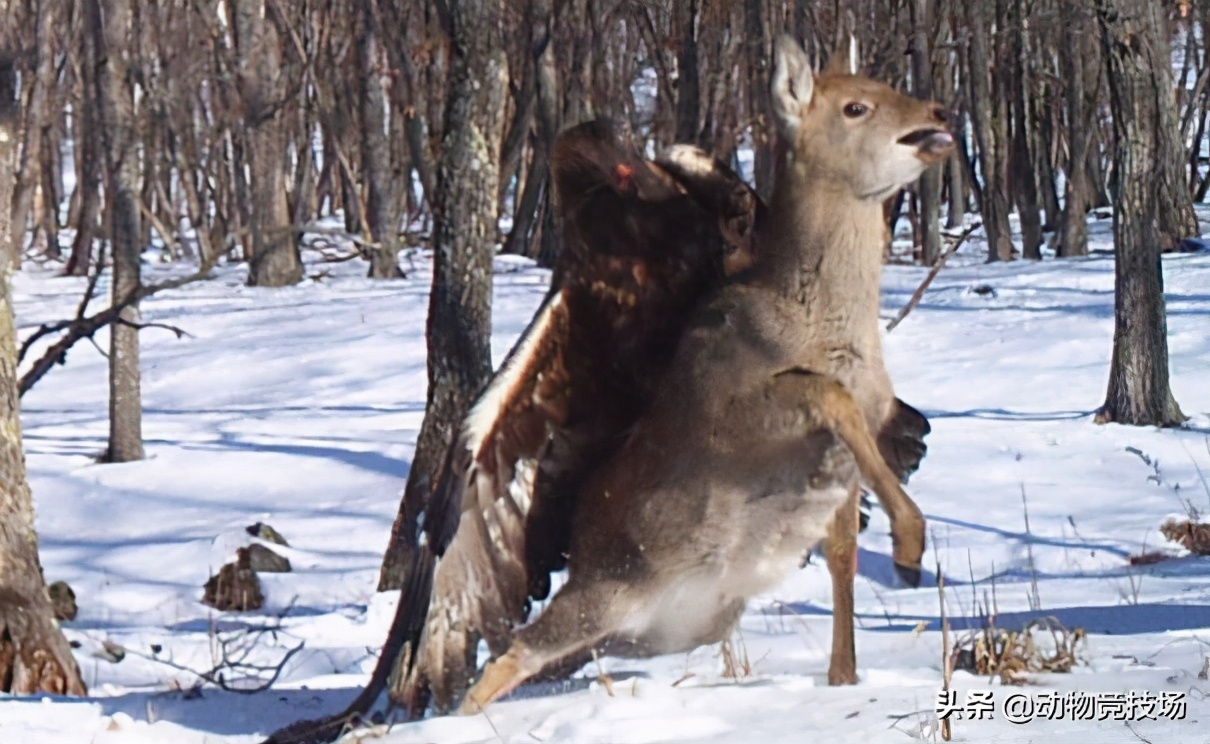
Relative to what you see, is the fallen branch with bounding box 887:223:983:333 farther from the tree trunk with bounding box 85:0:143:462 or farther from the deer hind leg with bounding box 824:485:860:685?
the tree trunk with bounding box 85:0:143:462

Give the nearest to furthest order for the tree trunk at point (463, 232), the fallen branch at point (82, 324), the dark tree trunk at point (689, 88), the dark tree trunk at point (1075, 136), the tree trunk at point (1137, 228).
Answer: the fallen branch at point (82, 324)
the tree trunk at point (463, 232)
the tree trunk at point (1137, 228)
the dark tree trunk at point (689, 88)
the dark tree trunk at point (1075, 136)

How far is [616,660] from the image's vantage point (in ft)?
18.0

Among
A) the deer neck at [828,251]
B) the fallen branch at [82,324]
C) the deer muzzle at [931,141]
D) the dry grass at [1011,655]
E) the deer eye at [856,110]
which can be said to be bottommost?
the dry grass at [1011,655]

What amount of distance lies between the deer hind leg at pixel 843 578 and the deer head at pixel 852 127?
2.87 ft

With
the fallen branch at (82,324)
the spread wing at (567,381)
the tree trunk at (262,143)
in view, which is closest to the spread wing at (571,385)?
the spread wing at (567,381)

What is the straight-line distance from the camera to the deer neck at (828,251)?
159 inches

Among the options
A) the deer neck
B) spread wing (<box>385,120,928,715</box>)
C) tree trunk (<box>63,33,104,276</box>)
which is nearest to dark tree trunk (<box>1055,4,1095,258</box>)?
tree trunk (<box>63,33,104,276</box>)

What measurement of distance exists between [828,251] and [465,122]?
4.82 meters

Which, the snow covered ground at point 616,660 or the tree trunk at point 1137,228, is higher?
the tree trunk at point 1137,228

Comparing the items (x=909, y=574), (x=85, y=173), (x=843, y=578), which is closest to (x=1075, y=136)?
(x=85, y=173)

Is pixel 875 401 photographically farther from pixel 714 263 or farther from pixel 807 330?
pixel 714 263

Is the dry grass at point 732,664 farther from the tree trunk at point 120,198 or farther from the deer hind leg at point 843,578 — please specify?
the tree trunk at point 120,198

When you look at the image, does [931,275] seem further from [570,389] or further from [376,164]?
[376,164]

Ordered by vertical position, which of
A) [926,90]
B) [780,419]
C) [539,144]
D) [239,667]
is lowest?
[239,667]
